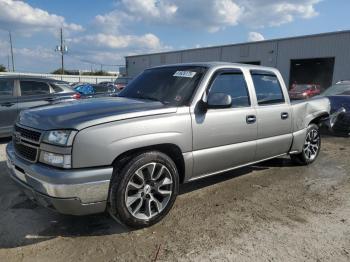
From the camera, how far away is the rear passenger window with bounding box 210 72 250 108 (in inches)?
174

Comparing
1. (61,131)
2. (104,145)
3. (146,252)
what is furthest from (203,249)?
(61,131)

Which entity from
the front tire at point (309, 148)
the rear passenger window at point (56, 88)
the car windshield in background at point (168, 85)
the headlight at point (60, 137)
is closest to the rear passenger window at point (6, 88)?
the rear passenger window at point (56, 88)

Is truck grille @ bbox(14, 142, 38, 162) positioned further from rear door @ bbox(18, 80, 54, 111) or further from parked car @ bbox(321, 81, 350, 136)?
parked car @ bbox(321, 81, 350, 136)

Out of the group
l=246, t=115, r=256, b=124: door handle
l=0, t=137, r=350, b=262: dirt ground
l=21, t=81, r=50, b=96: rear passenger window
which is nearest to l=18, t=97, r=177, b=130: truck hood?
l=0, t=137, r=350, b=262: dirt ground

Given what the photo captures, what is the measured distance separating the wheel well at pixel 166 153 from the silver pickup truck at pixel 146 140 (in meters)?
0.01

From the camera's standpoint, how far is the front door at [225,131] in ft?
13.4

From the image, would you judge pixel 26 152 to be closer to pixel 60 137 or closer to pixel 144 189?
pixel 60 137

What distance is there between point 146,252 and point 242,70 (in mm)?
2876

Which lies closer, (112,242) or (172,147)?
(112,242)

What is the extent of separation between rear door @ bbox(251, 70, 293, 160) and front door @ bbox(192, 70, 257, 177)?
0.22 metres

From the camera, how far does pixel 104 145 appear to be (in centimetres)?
325

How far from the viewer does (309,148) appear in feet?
21.2

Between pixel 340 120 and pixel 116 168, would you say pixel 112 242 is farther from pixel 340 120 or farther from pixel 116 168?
pixel 340 120

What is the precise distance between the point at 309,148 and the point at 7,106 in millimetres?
6796
